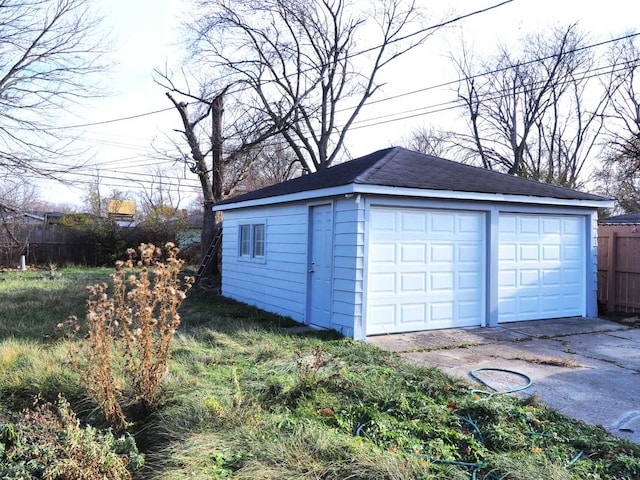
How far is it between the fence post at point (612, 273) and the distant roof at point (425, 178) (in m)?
1.47

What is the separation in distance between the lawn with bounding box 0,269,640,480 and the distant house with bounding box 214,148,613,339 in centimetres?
172

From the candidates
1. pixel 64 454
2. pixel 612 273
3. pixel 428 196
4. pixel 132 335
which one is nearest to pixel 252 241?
pixel 428 196

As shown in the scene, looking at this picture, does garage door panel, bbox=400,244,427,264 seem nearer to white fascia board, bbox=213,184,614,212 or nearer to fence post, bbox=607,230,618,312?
white fascia board, bbox=213,184,614,212

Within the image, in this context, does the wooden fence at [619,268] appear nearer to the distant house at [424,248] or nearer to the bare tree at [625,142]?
the distant house at [424,248]

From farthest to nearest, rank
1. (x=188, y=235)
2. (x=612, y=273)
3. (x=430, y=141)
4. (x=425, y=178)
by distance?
(x=430, y=141) → (x=188, y=235) → (x=612, y=273) → (x=425, y=178)

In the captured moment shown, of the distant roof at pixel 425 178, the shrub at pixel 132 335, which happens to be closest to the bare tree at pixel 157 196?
the distant roof at pixel 425 178

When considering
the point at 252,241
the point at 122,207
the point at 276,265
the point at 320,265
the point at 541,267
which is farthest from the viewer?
the point at 122,207

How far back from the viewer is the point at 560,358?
242 inches

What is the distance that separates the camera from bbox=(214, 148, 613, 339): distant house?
745cm

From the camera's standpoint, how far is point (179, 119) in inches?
753

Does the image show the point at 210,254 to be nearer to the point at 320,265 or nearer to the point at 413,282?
the point at 320,265

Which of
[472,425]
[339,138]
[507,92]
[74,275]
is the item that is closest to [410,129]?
[507,92]

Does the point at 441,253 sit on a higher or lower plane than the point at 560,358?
higher

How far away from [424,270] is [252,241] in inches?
175
